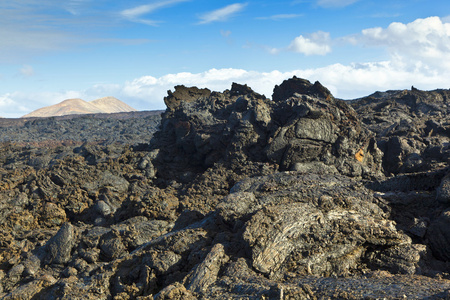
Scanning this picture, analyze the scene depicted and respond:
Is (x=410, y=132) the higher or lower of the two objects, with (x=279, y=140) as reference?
higher

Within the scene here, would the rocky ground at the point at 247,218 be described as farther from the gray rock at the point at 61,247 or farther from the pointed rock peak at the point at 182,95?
the pointed rock peak at the point at 182,95

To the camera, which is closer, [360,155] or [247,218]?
[247,218]

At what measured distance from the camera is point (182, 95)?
41.8m

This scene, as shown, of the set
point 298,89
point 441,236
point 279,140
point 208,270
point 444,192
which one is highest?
point 298,89

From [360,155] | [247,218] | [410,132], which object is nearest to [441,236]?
[247,218]

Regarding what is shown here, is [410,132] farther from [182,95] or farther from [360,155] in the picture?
[182,95]

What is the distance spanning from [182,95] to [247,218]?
103 ft

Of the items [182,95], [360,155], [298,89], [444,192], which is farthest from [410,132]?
[182,95]

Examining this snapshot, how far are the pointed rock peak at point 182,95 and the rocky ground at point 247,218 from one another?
10650 mm

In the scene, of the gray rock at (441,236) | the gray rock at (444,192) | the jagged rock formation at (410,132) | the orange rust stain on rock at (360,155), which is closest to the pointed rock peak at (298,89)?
the jagged rock formation at (410,132)

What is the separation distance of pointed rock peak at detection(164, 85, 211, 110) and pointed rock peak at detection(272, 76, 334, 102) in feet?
27.0

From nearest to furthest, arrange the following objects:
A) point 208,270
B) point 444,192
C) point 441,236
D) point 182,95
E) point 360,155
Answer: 1. point 208,270
2. point 441,236
3. point 444,192
4. point 360,155
5. point 182,95

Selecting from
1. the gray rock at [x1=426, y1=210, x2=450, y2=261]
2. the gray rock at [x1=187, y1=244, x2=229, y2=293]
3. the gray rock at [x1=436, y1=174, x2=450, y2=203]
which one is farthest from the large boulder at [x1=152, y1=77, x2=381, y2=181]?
the gray rock at [x1=187, y1=244, x2=229, y2=293]

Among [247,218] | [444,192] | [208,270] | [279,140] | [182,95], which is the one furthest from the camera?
[182,95]
